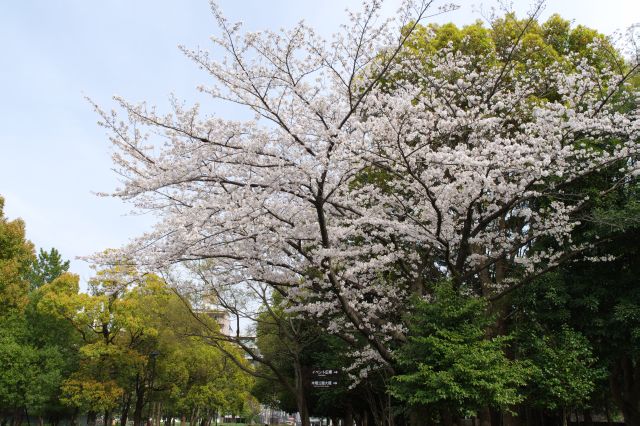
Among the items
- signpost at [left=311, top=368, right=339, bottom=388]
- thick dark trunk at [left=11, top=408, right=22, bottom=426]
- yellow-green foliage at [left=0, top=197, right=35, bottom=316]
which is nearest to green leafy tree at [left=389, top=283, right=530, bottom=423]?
signpost at [left=311, top=368, right=339, bottom=388]

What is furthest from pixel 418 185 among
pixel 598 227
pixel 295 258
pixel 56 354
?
pixel 56 354

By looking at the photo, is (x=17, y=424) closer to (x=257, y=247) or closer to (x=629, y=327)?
(x=257, y=247)

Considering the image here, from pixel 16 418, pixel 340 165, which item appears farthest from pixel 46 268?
pixel 340 165

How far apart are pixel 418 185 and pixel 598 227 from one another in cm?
393

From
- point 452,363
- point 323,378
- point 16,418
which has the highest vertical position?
point 452,363

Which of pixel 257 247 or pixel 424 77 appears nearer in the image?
pixel 257 247

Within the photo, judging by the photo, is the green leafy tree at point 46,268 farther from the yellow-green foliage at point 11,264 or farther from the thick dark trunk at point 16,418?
the yellow-green foliage at point 11,264

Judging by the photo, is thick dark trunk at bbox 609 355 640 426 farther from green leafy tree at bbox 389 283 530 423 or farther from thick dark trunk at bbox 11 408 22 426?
thick dark trunk at bbox 11 408 22 426

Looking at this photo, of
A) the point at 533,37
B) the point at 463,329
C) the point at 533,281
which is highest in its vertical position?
the point at 533,37

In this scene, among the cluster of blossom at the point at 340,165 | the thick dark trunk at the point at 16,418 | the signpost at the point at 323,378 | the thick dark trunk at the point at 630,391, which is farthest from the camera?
the thick dark trunk at the point at 16,418

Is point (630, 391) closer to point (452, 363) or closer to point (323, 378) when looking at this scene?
point (452, 363)

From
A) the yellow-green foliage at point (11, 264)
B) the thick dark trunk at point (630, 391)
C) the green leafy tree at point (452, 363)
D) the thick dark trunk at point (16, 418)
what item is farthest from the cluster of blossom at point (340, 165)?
the thick dark trunk at point (16, 418)

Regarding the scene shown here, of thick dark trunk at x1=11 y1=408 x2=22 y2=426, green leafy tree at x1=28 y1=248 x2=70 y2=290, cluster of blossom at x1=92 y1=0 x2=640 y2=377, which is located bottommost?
thick dark trunk at x1=11 y1=408 x2=22 y2=426

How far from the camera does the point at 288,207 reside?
838cm
